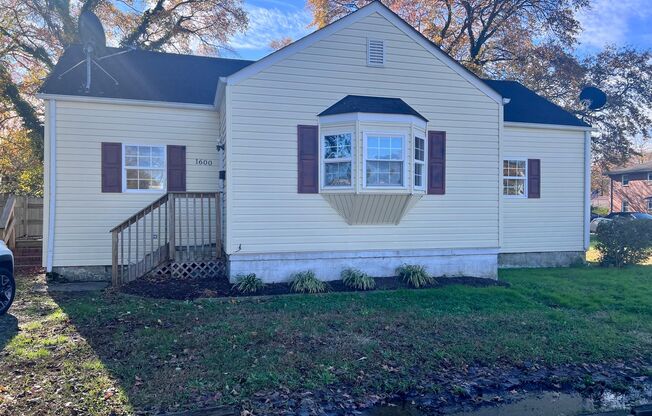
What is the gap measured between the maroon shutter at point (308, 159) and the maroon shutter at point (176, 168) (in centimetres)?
313

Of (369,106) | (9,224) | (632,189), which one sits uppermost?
(369,106)

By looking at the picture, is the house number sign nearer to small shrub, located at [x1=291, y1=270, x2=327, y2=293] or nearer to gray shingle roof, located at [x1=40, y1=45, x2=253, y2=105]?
gray shingle roof, located at [x1=40, y1=45, x2=253, y2=105]

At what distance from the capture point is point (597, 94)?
17.3 metres

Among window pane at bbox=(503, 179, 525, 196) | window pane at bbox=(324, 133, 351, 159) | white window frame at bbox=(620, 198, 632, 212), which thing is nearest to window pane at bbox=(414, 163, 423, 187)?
window pane at bbox=(324, 133, 351, 159)

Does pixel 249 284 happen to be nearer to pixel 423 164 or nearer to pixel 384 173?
pixel 384 173

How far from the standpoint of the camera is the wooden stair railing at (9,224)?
1070 centimetres

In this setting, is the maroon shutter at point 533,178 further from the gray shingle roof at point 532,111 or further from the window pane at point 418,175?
the window pane at point 418,175

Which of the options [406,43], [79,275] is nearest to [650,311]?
[406,43]

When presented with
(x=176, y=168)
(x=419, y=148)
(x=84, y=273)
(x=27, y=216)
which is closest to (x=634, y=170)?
(x=419, y=148)

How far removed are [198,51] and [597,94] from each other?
58.5 feet

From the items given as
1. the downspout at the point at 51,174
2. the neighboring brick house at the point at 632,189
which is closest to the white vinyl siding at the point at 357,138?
the downspout at the point at 51,174

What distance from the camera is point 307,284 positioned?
8195mm

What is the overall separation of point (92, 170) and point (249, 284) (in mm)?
4608

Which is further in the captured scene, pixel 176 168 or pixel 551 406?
pixel 176 168
